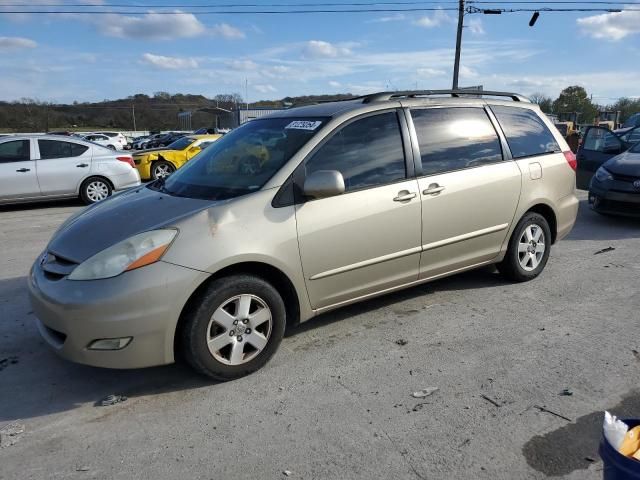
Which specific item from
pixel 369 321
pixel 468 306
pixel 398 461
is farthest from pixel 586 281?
pixel 398 461

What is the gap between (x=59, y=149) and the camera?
34.4 ft

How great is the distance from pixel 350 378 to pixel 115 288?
5.08 feet

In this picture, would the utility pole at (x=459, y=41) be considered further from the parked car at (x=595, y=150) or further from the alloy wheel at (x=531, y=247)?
the alloy wheel at (x=531, y=247)

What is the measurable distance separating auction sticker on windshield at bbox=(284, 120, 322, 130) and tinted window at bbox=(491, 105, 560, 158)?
76.1 inches

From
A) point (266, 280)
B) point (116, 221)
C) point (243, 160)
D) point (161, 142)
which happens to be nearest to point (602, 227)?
point (243, 160)

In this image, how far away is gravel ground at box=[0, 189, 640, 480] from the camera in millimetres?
2562

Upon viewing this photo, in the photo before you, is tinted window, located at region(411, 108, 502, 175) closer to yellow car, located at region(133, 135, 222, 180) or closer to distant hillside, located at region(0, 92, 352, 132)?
yellow car, located at region(133, 135, 222, 180)

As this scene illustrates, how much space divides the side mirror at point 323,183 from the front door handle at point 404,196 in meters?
0.62

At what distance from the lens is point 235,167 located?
3.94 meters

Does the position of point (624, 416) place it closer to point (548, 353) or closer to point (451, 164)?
point (548, 353)

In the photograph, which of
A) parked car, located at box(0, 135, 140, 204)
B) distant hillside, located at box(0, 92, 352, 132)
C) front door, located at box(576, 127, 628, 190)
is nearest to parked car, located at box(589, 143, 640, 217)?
front door, located at box(576, 127, 628, 190)

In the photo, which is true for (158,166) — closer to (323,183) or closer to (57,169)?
(57,169)

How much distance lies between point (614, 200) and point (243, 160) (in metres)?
6.26

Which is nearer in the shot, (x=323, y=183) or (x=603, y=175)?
(x=323, y=183)
